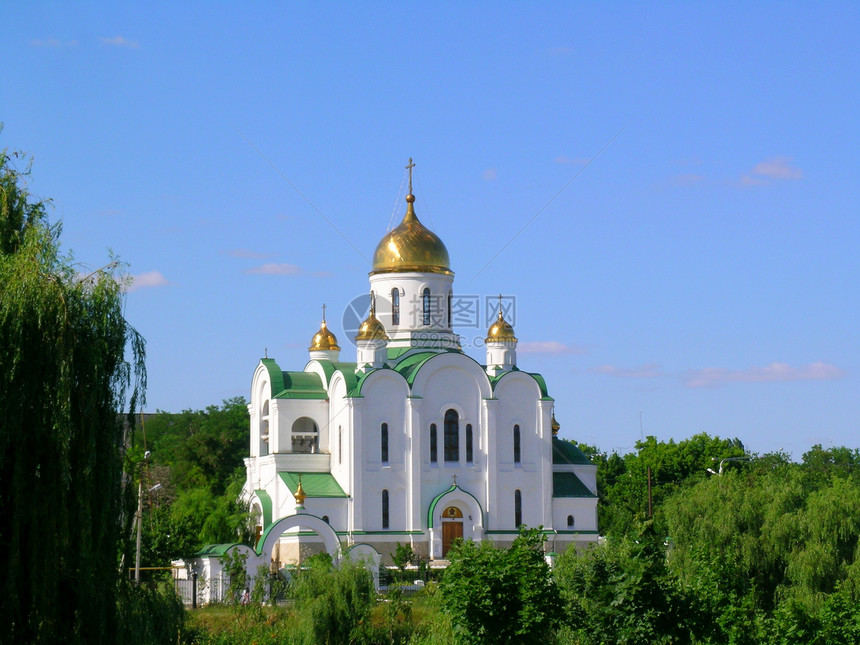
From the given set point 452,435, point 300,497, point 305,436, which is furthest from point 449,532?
point 305,436

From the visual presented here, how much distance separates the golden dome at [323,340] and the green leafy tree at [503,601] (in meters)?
22.1

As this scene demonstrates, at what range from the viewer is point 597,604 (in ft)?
66.4

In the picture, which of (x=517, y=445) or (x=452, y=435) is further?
(x=517, y=445)

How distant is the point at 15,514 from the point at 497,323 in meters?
27.5

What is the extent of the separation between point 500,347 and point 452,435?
12.2 ft

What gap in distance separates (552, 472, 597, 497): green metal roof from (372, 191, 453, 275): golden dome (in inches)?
296

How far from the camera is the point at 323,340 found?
41.9m

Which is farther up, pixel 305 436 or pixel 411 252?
pixel 411 252

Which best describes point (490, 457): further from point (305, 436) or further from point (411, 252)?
point (411, 252)

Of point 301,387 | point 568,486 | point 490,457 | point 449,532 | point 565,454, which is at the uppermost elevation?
point 301,387

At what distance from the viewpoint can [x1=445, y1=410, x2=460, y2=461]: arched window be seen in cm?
3853

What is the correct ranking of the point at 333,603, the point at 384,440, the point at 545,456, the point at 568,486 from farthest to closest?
1. the point at 568,486
2. the point at 545,456
3. the point at 384,440
4. the point at 333,603

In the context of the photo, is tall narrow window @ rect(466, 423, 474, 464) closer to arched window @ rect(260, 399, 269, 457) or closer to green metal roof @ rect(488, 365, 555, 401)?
green metal roof @ rect(488, 365, 555, 401)

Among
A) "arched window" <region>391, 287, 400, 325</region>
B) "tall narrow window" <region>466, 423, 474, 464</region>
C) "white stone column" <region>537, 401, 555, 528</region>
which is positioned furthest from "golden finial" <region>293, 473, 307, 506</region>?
"white stone column" <region>537, 401, 555, 528</region>
